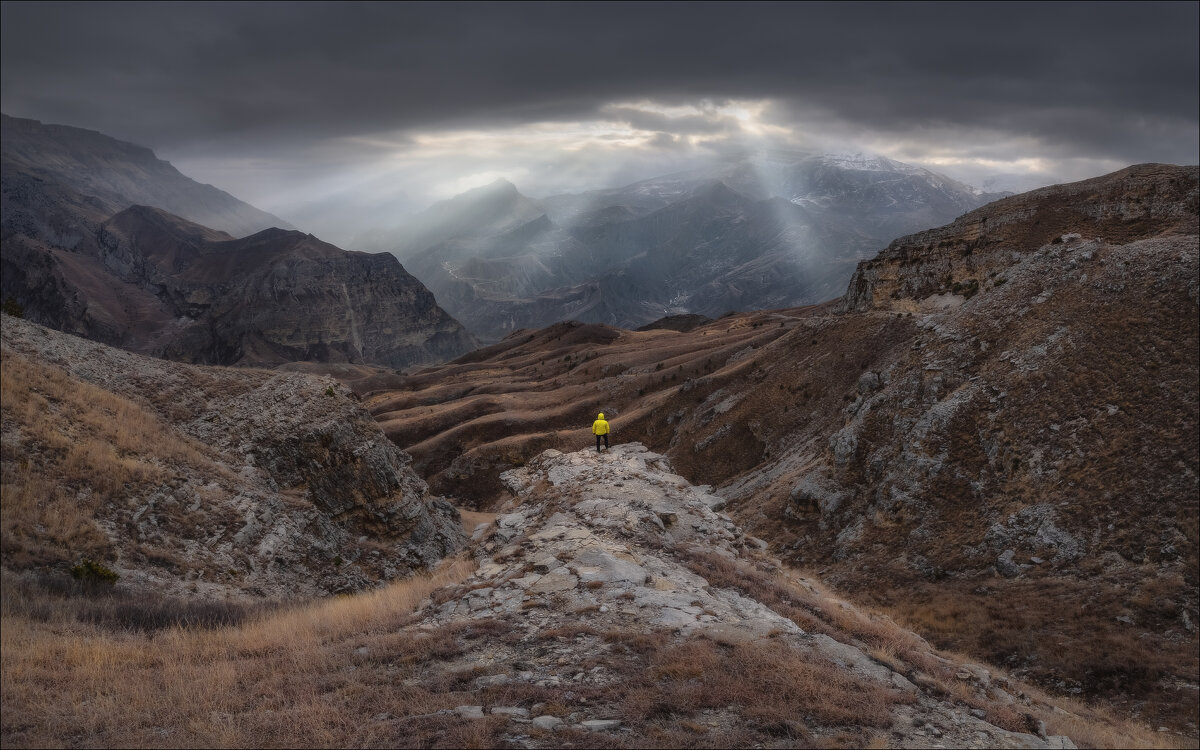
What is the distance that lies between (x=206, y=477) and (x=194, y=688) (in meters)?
17.5

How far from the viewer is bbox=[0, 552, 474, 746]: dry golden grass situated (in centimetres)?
742

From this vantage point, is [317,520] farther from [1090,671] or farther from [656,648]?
[1090,671]

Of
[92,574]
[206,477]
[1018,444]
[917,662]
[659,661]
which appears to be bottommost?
[917,662]

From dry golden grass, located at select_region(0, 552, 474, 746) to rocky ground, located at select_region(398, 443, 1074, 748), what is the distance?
102cm

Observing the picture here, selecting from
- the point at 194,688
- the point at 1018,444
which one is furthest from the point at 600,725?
the point at 1018,444

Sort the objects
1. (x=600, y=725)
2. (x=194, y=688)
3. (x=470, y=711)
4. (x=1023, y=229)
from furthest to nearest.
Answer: (x=1023, y=229) < (x=194, y=688) < (x=470, y=711) < (x=600, y=725)

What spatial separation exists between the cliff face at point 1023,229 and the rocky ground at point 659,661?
29791mm

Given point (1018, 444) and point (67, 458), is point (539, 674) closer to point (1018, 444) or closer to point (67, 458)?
point (67, 458)

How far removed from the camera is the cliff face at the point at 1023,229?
33656mm

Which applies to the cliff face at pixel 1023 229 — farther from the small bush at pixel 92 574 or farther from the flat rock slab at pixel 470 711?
the small bush at pixel 92 574

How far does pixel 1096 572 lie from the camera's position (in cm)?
2084

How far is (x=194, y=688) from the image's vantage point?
28.6 feet

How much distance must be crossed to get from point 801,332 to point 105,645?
53214mm

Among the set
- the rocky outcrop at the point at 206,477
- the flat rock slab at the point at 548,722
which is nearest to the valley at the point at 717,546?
the flat rock slab at the point at 548,722
